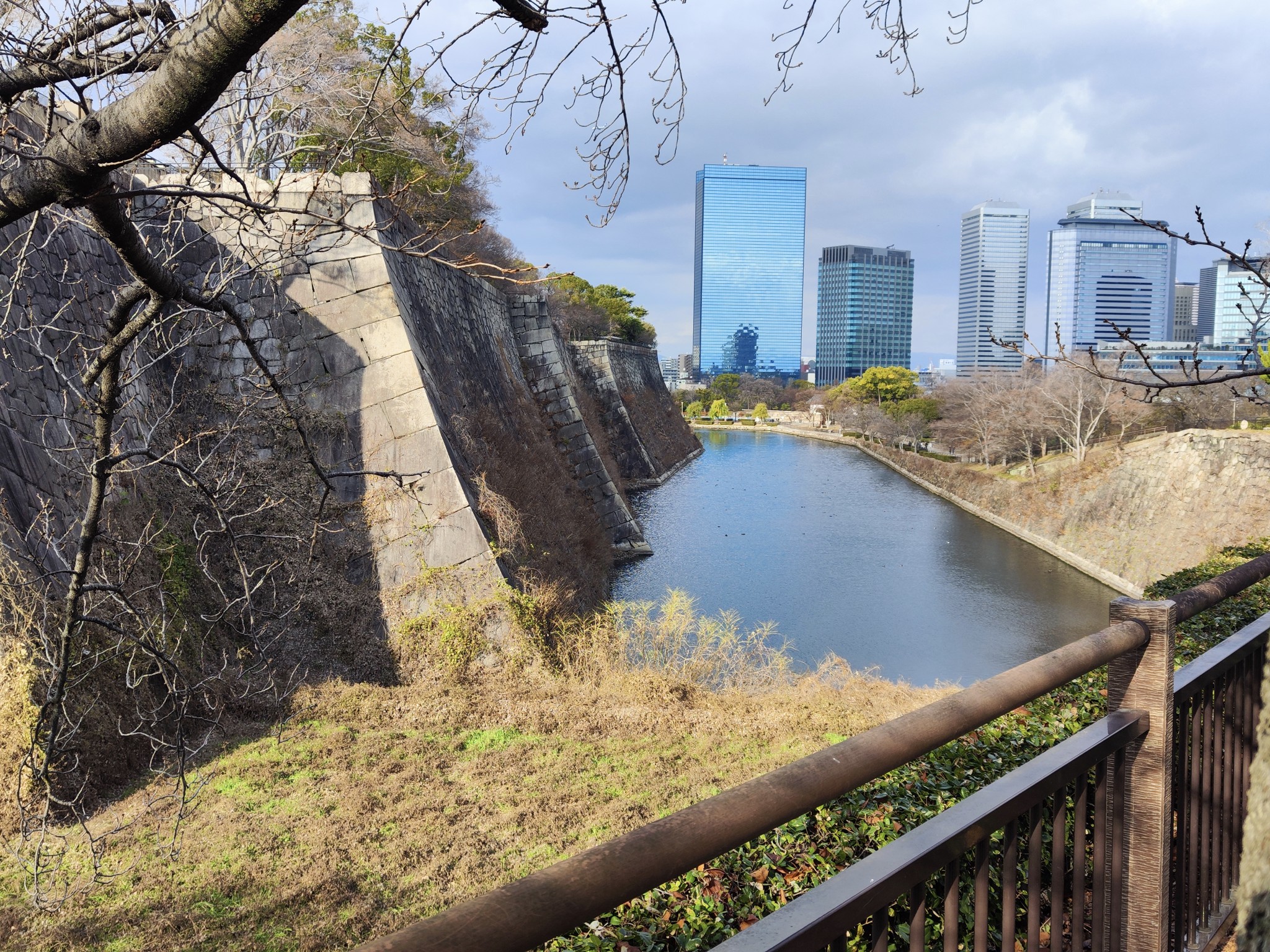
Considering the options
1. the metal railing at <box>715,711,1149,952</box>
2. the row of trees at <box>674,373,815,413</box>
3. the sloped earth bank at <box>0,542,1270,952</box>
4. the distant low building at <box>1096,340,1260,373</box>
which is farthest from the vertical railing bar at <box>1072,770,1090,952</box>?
the row of trees at <box>674,373,815,413</box>

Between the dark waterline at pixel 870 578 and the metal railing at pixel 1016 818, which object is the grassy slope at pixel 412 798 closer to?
the metal railing at pixel 1016 818

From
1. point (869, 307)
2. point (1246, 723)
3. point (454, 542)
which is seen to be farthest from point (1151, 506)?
point (869, 307)

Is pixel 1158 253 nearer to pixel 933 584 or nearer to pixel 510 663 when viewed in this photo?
pixel 933 584

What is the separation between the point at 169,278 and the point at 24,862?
10.9ft

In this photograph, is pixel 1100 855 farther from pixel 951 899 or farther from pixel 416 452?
pixel 416 452

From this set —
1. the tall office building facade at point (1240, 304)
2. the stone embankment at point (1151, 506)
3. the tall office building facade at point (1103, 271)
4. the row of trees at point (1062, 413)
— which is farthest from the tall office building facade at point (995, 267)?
the tall office building facade at point (1240, 304)

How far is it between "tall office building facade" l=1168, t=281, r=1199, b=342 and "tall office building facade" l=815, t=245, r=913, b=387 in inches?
2826

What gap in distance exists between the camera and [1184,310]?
187ft

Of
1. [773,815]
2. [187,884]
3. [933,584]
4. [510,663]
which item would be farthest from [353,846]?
[933,584]

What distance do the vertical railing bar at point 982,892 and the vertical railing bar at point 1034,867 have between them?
101 millimetres

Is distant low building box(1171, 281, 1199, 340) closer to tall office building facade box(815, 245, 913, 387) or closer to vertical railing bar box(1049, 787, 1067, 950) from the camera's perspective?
vertical railing bar box(1049, 787, 1067, 950)

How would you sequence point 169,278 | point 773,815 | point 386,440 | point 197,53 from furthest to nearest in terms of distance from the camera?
point 386,440 < point 169,278 < point 197,53 < point 773,815

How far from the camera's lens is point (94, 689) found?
17.6ft

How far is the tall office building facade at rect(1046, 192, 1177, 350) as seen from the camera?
5.82 m
